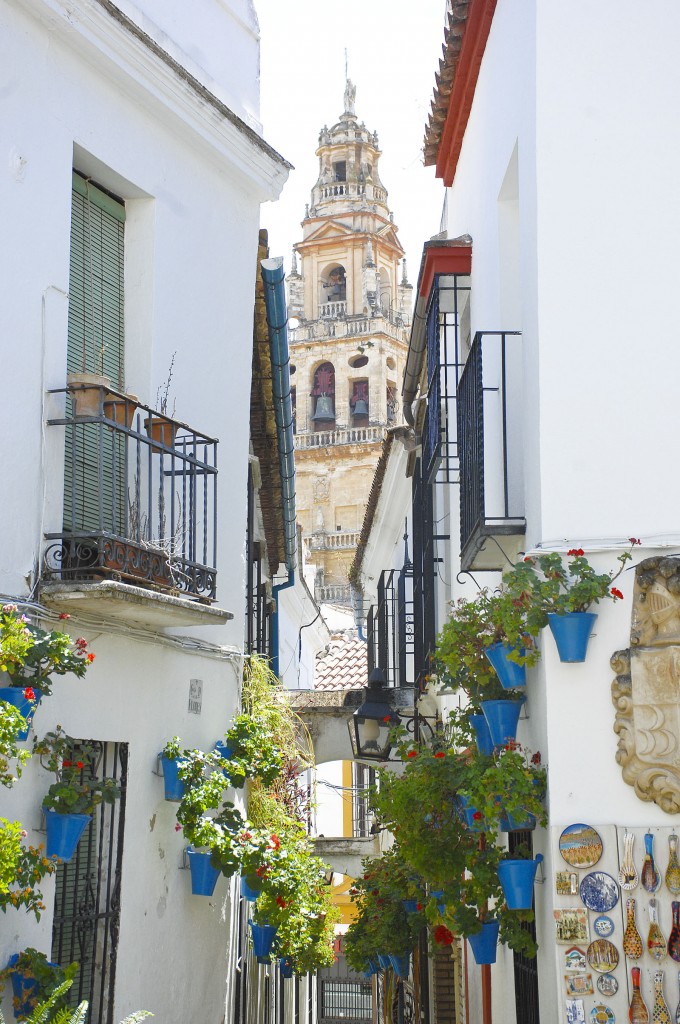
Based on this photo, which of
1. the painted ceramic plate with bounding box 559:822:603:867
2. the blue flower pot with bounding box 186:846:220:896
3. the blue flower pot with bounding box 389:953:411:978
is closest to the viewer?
the painted ceramic plate with bounding box 559:822:603:867

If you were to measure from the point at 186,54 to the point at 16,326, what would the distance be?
10.2 feet

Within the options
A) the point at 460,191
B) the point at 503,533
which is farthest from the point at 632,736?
the point at 460,191

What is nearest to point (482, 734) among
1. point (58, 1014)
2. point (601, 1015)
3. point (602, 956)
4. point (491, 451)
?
point (602, 956)

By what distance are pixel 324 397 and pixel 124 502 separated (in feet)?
186

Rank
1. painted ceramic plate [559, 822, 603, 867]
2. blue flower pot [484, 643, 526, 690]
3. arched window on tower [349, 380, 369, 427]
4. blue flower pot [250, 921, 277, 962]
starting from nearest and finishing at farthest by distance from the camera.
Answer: painted ceramic plate [559, 822, 603, 867], blue flower pot [484, 643, 526, 690], blue flower pot [250, 921, 277, 962], arched window on tower [349, 380, 369, 427]

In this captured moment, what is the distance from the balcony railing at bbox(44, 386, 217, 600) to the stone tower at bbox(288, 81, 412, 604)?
174ft

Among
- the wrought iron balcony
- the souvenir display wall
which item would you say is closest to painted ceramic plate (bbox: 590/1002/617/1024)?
the souvenir display wall

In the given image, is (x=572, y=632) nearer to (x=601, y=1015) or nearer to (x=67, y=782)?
(x=601, y=1015)

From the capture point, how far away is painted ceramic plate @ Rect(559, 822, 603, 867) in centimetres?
530

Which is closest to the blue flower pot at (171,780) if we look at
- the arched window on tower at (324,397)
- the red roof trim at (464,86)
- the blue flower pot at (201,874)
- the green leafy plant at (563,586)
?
the blue flower pot at (201,874)

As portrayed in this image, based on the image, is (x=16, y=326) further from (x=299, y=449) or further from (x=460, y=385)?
(x=299, y=449)

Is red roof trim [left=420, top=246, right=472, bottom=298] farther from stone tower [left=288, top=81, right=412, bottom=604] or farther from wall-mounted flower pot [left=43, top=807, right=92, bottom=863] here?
stone tower [left=288, top=81, right=412, bottom=604]

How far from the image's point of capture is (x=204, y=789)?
7816 millimetres

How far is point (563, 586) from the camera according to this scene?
5.51m
